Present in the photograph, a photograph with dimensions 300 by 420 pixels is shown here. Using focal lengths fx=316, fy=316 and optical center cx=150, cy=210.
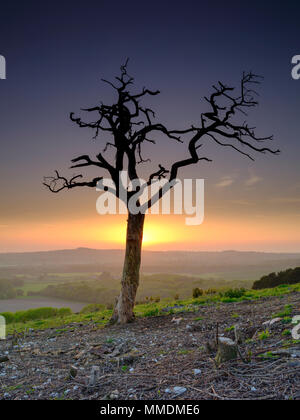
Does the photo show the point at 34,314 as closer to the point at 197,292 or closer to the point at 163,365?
the point at 197,292

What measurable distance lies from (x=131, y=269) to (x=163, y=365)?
873 cm

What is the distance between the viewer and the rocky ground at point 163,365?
627 centimetres

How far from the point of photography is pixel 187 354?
8766 mm

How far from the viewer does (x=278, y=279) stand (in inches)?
1259

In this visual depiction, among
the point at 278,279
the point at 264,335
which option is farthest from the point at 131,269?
the point at 278,279

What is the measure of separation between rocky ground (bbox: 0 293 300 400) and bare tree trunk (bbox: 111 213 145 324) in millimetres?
2356

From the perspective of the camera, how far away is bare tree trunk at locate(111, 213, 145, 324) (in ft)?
54.3

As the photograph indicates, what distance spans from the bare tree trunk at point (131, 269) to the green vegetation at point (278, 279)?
18.2 meters

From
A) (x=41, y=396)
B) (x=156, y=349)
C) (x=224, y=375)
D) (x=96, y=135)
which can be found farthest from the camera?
(x=96, y=135)

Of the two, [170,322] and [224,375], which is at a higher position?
[224,375]

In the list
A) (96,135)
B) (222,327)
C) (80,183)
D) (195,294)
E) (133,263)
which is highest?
(96,135)

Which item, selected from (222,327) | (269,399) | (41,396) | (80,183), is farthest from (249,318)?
(80,183)
